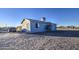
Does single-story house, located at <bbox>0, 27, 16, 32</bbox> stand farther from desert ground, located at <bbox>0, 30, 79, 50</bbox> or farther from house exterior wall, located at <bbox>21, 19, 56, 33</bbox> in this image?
house exterior wall, located at <bbox>21, 19, 56, 33</bbox>

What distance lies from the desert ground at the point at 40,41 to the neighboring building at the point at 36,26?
3.1 inches

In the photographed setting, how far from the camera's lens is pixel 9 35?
12.6ft

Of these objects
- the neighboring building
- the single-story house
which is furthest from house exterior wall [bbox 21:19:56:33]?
the single-story house

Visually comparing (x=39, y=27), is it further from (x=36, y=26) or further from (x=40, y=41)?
(x=40, y=41)

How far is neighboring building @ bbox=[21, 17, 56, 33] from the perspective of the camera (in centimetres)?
381

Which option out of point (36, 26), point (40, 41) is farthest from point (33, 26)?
point (40, 41)

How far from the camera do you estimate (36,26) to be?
3824 mm

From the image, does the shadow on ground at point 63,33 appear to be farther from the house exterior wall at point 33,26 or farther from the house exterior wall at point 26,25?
the house exterior wall at point 26,25

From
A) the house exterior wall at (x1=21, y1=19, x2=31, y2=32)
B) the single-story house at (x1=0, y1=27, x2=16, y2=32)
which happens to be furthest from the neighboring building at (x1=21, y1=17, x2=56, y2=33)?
the single-story house at (x1=0, y1=27, x2=16, y2=32)

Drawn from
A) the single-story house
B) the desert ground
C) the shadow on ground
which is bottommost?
the desert ground

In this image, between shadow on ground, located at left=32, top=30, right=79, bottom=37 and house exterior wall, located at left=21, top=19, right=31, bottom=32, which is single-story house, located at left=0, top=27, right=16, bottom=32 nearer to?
house exterior wall, located at left=21, top=19, right=31, bottom=32

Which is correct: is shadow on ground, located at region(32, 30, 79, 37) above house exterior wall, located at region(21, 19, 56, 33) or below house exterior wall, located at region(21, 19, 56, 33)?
below

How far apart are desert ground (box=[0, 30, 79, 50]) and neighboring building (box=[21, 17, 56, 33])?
79mm
